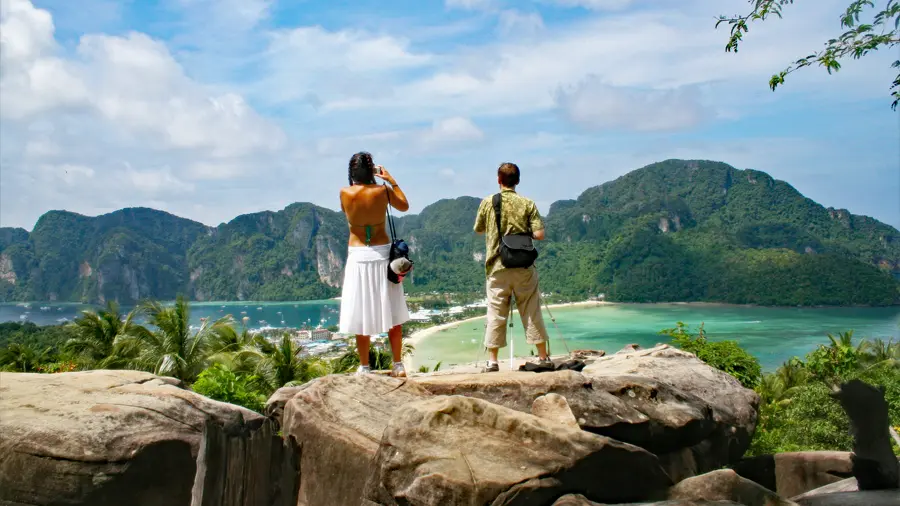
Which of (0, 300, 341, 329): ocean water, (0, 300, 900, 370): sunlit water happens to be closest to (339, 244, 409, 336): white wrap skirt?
(0, 300, 900, 370): sunlit water

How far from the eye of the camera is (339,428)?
6.95 metres

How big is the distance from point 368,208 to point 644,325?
107 metres

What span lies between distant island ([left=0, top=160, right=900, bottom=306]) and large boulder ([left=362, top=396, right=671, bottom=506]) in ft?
426

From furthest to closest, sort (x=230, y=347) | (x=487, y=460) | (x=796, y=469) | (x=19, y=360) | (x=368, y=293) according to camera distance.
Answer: (x=230, y=347), (x=19, y=360), (x=796, y=469), (x=368, y=293), (x=487, y=460)

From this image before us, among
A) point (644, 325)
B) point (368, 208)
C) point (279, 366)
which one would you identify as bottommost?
point (644, 325)

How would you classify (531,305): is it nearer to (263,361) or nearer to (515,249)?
(515,249)

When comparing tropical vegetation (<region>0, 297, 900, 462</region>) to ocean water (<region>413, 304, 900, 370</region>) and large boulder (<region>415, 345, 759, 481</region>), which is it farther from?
ocean water (<region>413, 304, 900, 370</region>)

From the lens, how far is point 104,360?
21141 mm

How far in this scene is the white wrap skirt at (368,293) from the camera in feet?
24.4

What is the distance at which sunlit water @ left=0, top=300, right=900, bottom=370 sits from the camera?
81.1m

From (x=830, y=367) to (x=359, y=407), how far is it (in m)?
23.0

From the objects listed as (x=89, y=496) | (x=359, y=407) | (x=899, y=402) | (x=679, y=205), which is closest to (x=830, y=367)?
(x=899, y=402)

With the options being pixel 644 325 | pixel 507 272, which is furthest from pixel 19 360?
pixel 644 325

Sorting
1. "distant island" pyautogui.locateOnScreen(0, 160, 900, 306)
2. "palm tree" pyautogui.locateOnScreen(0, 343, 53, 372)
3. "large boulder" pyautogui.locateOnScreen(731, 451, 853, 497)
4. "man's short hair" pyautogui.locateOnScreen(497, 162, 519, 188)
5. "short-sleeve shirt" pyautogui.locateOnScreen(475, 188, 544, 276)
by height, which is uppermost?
"distant island" pyautogui.locateOnScreen(0, 160, 900, 306)
